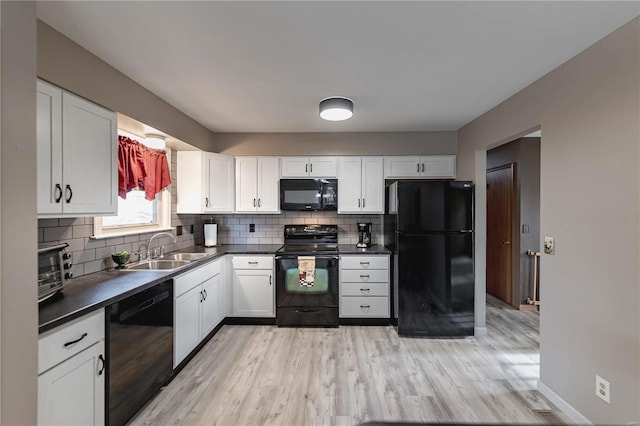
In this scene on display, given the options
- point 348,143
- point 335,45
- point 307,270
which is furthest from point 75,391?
point 348,143

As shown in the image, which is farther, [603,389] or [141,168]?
[141,168]

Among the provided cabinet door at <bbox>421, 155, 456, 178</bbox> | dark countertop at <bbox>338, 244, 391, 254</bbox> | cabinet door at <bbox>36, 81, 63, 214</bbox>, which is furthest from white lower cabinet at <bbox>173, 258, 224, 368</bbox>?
cabinet door at <bbox>421, 155, 456, 178</bbox>

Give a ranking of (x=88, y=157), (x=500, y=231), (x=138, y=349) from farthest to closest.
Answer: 1. (x=500, y=231)
2. (x=138, y=349)
3. (x=88, y=157)

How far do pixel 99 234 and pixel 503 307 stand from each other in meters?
4.93

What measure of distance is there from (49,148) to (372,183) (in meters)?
3.06

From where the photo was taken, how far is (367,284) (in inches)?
134

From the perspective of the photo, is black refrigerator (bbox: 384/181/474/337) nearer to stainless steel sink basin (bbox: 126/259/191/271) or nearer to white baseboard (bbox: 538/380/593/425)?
white baseboard (bbox: 538/380/593/425)

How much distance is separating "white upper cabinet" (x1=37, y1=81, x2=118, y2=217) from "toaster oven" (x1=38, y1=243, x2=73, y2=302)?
0.68ft

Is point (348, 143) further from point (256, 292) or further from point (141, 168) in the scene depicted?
point (141, 168)

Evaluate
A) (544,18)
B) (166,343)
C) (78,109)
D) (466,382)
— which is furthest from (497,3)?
(166,343)

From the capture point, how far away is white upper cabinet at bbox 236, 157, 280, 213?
146 inches

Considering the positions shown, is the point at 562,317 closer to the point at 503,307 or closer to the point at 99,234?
the point at 503,307

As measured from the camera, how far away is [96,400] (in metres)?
1.54

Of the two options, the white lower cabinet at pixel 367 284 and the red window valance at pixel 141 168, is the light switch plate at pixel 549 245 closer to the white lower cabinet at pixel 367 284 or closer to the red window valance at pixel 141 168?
the white lower cabinet at pixel 367 284
